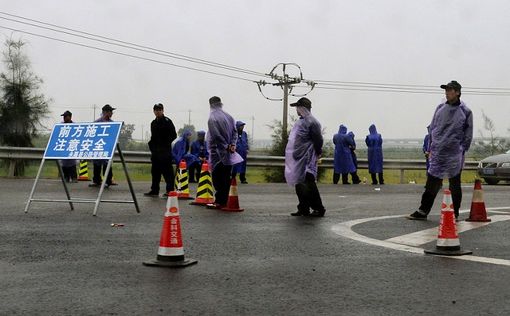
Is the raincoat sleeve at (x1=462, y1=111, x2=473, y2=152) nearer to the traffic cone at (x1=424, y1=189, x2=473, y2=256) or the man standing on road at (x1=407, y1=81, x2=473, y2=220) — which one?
the man standing on road at (x1=407, y1=81, x2=473, y2=220)

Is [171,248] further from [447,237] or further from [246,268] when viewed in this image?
[447,237]

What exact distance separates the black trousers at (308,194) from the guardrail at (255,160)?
11.7 meters

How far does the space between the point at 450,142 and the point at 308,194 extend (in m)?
2.19

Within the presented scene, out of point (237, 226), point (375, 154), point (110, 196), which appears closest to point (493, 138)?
point (375, 154)

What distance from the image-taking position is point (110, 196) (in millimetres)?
13406

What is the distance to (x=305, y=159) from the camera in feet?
34.1

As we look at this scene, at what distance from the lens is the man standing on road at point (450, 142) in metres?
9.79

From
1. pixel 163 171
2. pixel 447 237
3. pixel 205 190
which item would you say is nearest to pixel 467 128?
pixel 447 237

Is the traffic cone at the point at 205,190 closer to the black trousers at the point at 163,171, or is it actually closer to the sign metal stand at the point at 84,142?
the black trousers at the point at 163,171

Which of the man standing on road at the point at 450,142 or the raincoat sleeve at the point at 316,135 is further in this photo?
the raincoat sleeve at the point at 316,135

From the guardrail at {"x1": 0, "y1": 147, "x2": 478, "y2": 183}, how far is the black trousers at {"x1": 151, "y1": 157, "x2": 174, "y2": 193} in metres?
7.64

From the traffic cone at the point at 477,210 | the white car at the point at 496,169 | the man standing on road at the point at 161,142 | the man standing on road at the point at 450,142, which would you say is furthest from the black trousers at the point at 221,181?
the white car at the point at 496,169

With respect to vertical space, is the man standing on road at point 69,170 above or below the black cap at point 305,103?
below

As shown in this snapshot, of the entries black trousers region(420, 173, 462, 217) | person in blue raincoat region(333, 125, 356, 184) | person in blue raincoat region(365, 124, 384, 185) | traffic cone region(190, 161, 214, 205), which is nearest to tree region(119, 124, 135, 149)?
traffic cone region(190, 161, 214, 205)
